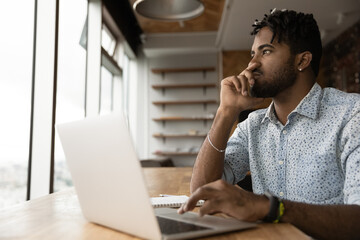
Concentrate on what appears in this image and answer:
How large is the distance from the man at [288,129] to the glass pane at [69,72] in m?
2.12

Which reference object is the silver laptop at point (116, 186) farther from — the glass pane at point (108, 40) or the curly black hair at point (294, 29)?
the glass pane at point (108, 40)

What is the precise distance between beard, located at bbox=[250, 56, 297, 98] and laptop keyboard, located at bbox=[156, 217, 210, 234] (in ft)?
2.71

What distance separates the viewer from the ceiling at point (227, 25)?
476 centimetres

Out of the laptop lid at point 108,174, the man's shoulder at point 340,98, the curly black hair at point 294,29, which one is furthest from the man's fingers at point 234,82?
the laptop lid at point 108,174

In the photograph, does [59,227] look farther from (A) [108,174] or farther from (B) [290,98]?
(B) [290,98]

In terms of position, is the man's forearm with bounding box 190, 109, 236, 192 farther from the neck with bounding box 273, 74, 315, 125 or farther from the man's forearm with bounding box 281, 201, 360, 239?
the man's forearm with bounding box 281, 201, 360, 239

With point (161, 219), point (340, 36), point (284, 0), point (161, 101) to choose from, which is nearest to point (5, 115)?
point (161, 219)

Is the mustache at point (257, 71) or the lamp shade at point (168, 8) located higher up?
the lamp shade at point (168, 8)

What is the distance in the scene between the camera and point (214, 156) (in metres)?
1.39

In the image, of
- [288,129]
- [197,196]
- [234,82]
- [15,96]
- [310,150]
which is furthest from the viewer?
[15,96]

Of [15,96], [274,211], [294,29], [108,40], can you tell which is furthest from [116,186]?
[108,40]

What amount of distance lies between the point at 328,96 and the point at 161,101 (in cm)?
602

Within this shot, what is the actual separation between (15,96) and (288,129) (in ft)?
7.07

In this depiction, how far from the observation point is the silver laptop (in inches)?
26.3
